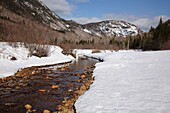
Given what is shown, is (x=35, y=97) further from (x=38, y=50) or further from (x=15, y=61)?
(x=38, y=50)

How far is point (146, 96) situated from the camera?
8898mm

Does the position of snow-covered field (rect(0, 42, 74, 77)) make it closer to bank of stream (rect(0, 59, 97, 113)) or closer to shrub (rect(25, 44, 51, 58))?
shrub (rect(25, 44, 51, 58))

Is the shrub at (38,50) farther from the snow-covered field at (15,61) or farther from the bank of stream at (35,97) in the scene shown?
the bank of stream at (35,97)

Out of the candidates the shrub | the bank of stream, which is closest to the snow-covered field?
the shrub

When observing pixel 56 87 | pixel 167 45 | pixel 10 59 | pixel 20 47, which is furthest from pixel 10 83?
pixel 167 45

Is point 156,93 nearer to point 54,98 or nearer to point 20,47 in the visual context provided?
point 54,98

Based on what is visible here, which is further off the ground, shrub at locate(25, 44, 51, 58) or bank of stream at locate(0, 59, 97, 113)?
shrub at locate(25, 44, 51, 58)

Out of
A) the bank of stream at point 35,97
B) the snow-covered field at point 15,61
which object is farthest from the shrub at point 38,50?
the bank of stream at point 35,97

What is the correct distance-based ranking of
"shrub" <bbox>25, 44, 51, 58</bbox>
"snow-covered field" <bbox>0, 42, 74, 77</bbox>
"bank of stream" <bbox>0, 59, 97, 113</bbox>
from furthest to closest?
"shrub" <bbox>25, 44, 51, 58</bbox> < "snow-covered field" <bbox>0, 42, 74, 77</bbox> < "bank of stream" <bbox>0, 59, 97, 113</bbox>

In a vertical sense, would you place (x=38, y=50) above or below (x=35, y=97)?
above

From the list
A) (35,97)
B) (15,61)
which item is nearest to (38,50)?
(15,61)

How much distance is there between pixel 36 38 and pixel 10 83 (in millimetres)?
18703

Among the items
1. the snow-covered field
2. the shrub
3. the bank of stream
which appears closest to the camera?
the bank of stream

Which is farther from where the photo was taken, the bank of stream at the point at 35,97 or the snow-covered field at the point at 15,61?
the snow-covered field at the point at 15,61
